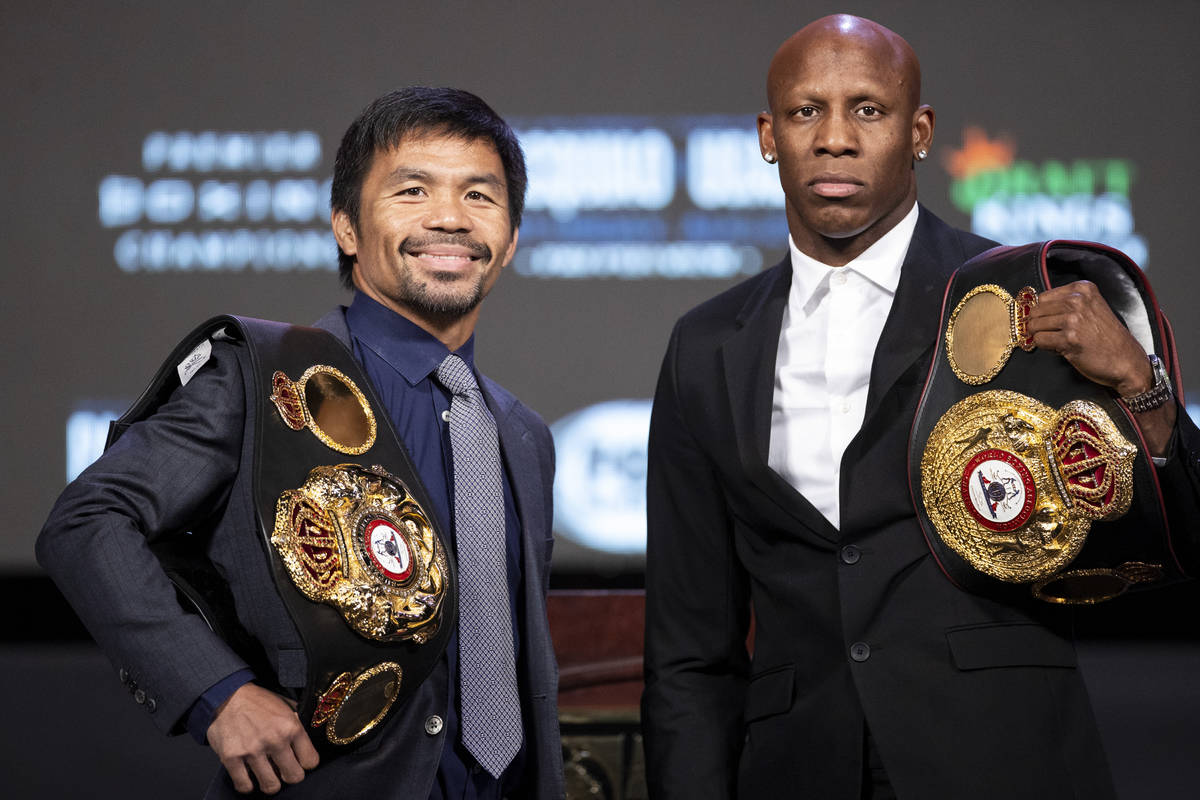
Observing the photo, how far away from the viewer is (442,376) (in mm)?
1834

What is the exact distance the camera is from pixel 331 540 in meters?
1.43

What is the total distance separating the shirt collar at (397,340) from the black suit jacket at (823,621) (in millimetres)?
349

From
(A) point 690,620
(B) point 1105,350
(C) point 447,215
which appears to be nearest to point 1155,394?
(B) point 1105,350

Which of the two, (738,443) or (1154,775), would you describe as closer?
(738,443)

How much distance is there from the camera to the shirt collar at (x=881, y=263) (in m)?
1.63

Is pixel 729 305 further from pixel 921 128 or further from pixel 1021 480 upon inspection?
pixel 1021 480

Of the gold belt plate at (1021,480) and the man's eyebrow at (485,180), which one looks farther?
the man's eyebrow at (485,180)

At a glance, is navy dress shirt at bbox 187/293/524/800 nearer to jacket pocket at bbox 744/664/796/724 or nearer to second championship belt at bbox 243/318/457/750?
second championship belt at bbox 243/318/457/750

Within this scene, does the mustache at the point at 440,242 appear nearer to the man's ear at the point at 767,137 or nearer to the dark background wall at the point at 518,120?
the man's ear at the point at 767,137

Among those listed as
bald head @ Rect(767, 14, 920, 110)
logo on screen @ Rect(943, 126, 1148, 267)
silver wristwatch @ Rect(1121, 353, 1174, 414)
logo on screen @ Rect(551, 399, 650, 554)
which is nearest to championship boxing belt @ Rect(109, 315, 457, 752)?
bald head @ Rect(767, 14, 920, 110)

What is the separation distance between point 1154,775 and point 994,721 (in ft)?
7.69

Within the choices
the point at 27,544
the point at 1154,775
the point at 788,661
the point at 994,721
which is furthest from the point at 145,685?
the point at 27,544

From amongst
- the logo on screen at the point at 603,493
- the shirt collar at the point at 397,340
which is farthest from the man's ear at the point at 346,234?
the logo on screen at the point at 603,493

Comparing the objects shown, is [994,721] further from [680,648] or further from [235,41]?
[235,41]
